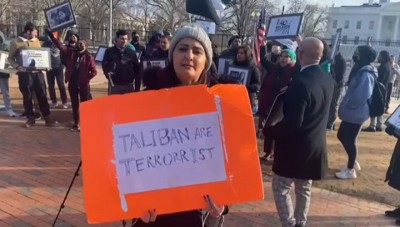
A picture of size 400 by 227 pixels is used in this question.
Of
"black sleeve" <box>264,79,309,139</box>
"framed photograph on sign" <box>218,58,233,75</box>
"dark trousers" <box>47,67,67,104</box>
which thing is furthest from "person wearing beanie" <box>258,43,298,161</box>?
"dark trousers" <box>47,67,67,104</box>

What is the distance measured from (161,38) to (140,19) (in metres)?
50.5

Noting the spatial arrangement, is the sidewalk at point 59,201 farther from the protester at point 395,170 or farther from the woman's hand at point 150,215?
the woman's hand at point 150,215

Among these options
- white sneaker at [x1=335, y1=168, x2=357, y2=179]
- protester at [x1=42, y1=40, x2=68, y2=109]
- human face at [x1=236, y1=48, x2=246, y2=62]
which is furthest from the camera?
protester at [x1=42, y1=40, x2=68, y2=109]

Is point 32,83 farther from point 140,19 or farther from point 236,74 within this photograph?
point 140,19

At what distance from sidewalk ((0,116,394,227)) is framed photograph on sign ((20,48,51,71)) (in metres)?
1.79

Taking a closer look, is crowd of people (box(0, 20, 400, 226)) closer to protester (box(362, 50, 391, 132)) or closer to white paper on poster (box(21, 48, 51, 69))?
white paper on poster (box(21, 48, 51, 69))

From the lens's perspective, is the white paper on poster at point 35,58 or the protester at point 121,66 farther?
the white paper on poster at point 35,58

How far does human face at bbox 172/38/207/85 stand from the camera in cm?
199

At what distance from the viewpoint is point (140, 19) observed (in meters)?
56.2

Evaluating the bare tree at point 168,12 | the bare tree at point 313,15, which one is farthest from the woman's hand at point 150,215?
the bare tree at point 313,15

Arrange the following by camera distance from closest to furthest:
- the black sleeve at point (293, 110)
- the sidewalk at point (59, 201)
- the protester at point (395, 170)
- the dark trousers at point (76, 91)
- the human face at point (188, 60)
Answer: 1. the human face at point (188, 60)
2. the black sleeve at point (293, 110)
3. the sidewalk at point (59, 201)
4. the protester at point (395, 170)
5. the dark trousers at point (76, 91)

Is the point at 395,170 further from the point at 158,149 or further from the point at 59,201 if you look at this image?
the point at 59,201

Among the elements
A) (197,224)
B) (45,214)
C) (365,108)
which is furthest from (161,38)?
(197,224)

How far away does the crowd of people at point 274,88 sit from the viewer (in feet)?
6.64
